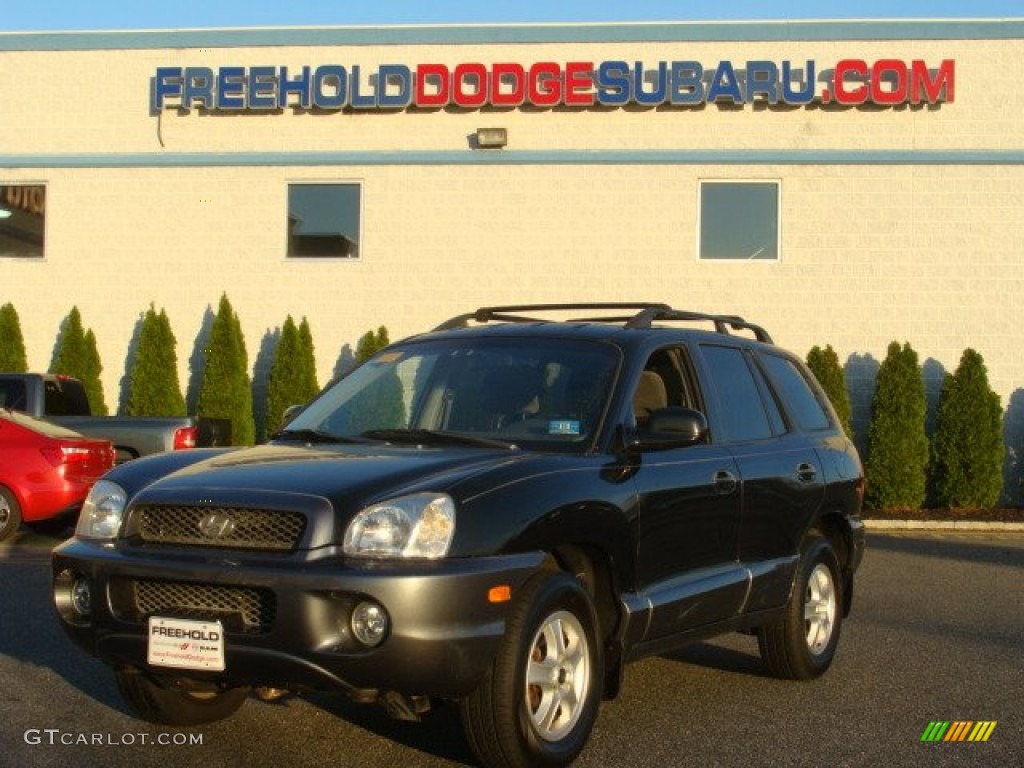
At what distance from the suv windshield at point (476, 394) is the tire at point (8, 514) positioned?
8141 millimetres

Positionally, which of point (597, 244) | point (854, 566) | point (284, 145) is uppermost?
point (284, 145)

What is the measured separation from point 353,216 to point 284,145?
139 centimetres

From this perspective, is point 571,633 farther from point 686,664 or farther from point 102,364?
point 102,364

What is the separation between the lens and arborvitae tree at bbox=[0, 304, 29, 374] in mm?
20078

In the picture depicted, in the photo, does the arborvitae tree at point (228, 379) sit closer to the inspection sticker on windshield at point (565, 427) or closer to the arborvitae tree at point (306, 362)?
the arborvitae tree at point (306, 362)

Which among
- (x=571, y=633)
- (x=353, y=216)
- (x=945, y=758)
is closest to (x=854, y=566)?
(x=945, y=758)

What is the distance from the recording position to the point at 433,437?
620 centimetres

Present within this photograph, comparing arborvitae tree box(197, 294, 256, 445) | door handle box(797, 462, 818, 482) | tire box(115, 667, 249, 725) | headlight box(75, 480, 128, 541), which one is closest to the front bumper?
headlight box(75, 480, 128, 541)

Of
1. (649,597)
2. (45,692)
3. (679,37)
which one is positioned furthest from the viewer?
(679,37)

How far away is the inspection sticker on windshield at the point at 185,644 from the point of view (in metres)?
5.19

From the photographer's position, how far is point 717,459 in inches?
272

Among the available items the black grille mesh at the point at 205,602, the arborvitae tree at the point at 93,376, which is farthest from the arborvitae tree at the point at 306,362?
the black grille mesh at the point at 205,602

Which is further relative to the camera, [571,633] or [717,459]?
[717,459]

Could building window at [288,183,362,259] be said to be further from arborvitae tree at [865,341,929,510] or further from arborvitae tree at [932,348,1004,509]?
arborvitae tree at [932,348,1004,509]
